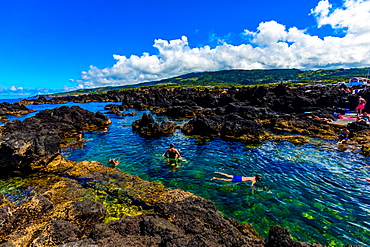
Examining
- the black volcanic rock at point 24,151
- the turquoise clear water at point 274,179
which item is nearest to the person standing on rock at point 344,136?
the turquoise clear water at point 274,179

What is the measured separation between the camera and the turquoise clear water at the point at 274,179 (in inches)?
322

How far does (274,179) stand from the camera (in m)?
12.3

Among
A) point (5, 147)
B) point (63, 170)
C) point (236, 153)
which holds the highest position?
point (5, 147)

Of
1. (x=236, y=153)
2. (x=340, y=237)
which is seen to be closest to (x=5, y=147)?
(x=236, y=153)

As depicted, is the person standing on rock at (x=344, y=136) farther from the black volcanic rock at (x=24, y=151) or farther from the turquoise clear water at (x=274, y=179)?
the black volcanic rock at (x=24, y=151)

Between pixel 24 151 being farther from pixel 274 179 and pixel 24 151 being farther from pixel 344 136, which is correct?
pixel 344 136

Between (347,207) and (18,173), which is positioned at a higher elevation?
(18,173)

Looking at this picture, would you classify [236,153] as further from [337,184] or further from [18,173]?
[18,173]

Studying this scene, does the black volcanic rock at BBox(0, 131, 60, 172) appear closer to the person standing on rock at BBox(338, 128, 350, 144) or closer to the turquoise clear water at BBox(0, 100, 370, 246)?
the turquoise clear water at BBox(0, 100, 370, 246)

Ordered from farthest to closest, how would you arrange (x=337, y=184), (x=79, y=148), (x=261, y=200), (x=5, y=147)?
(x=79, y=148) → (x=5, y=147) → (x=337, y=184) → (x=261, y=200)

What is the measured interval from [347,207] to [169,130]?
2023cm

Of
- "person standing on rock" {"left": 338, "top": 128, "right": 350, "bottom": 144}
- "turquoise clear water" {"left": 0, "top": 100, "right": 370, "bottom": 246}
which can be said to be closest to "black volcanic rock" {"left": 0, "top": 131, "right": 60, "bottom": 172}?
"turquoise clear water" {"left": 0, "top": 100, "right": 370, "bottom": 246}

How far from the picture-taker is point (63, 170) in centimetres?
1329

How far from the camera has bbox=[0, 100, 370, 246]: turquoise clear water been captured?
8.17 m
